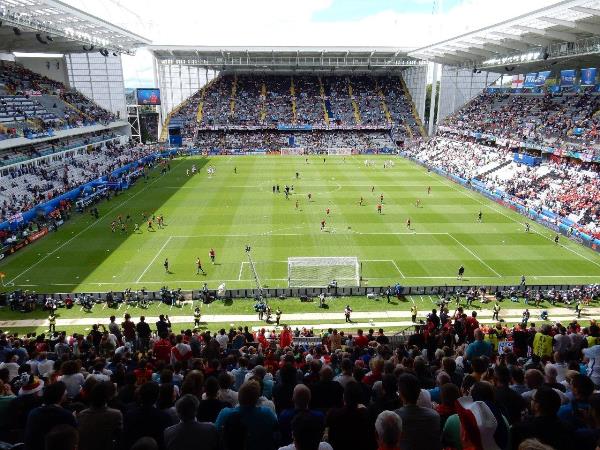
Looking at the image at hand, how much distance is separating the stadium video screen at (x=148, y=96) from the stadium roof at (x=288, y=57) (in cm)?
672

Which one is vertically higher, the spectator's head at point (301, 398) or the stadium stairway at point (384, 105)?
the stadium stairway at point (384, 105)

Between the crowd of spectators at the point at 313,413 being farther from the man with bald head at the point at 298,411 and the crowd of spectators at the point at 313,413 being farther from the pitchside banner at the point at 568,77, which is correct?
the pitchside banner at the point at 568,77

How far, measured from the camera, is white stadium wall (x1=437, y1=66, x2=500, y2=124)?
272 ft

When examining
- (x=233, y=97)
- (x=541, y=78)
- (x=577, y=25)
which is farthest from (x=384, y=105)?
(x=577, y=25)

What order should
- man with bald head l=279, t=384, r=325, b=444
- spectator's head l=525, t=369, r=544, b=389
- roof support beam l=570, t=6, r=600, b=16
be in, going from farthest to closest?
roof support beam l=570, t=6, r=600, b=16 < spectator's head l=525, t=369, r=544, b=389 < man with bald head l=279, t=384, r=325, b=444

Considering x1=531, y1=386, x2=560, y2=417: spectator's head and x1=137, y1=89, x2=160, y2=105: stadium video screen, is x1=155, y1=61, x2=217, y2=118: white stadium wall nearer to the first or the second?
x1=137, y1=89, x2=160, y2=105: stadium video screen

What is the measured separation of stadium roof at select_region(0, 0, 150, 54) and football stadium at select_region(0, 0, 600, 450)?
0.46 metres

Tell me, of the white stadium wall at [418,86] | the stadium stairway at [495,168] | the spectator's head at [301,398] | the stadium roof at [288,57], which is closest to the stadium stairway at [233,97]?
the stadium roof at [288,57]

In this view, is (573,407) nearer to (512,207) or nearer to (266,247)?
(266,247)

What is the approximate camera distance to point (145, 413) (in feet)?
17.6

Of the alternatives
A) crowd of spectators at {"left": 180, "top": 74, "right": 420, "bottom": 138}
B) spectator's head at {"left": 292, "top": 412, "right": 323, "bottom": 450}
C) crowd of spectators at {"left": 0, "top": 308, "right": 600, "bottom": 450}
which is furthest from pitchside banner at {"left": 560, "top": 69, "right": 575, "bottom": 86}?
spectator's head at {"left": 292, "top": 412, "right": 323, "bottom": 450}

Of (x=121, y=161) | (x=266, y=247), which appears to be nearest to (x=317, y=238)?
(x=266, y=247)

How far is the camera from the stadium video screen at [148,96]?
81.9 m

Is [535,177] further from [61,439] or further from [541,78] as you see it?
[61,439]
